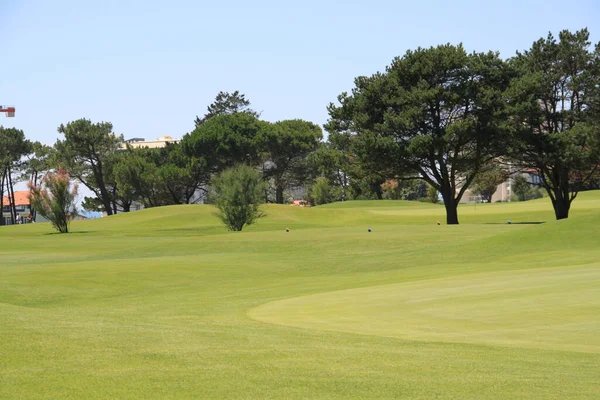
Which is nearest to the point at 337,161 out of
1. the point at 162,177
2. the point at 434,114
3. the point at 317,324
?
the point at 434,114

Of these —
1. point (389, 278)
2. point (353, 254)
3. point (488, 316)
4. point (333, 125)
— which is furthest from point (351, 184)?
point (488, 316)

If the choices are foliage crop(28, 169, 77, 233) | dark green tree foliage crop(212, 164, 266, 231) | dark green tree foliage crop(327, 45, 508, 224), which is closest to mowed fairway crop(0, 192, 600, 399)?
dark green tree foliage crop(212, 164, 266, 231)

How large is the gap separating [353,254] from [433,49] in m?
28.5

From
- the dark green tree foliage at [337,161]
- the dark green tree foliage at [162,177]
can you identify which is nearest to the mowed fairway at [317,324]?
the dark green tree foliage at [337,161]

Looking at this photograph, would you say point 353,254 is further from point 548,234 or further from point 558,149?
point 558,149

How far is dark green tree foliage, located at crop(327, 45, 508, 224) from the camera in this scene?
196 feet

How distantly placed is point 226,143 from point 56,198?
50.4 metres

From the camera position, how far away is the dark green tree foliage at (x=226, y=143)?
388ft

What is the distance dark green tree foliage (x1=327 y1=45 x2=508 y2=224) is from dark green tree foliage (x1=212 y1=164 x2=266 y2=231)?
25.9ft

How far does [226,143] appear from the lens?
11825cm

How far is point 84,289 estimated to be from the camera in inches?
1041

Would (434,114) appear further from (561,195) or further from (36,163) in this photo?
Result: (36,163)

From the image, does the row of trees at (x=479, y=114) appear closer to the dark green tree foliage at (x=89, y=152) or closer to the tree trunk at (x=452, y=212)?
the tree trunk at (x=452, y=212)

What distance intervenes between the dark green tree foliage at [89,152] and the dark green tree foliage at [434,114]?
68.0 m
